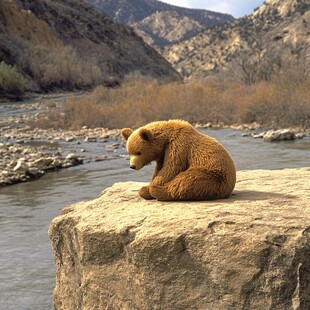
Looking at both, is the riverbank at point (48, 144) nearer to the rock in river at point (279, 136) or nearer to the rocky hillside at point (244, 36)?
the rock in river at point (279, 136)

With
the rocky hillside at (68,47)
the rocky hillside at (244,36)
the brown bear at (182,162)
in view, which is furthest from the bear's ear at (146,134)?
the rocky hillside at (244,36)

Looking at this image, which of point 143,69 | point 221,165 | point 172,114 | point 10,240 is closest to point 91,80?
point 143,69

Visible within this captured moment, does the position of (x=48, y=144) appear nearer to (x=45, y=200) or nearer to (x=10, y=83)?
(x=45, y=200)

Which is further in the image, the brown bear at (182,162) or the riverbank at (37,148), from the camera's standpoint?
the riverbank at (37,148)

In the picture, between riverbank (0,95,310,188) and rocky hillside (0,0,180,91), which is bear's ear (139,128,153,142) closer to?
riverbank (0,95,310,188)

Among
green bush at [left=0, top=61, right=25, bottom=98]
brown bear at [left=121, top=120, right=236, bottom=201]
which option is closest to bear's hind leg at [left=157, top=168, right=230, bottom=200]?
brown bear at [left=121, top=120, right=236, bottom=201]

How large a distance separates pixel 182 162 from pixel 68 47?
55204 millimetres

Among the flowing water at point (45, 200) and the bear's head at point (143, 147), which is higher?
the bear's head at point (143, 147)

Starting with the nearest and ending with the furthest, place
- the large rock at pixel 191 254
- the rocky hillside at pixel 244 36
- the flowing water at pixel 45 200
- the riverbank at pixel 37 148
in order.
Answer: the large rock at pixel 191 254 → the flowing water at pixel 45 200 → the riverbank at pixel 37 148 → the rocky hillside at pixel 244 36

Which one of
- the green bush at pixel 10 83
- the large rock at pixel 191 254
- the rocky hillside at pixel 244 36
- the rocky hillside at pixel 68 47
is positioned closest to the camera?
the large rock at pixel 191 254

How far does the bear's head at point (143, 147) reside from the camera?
3.70 metres

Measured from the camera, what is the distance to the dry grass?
730 inches

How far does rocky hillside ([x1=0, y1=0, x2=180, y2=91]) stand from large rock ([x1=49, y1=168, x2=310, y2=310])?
39041 millimetres

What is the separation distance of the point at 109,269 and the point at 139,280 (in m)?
0.25
